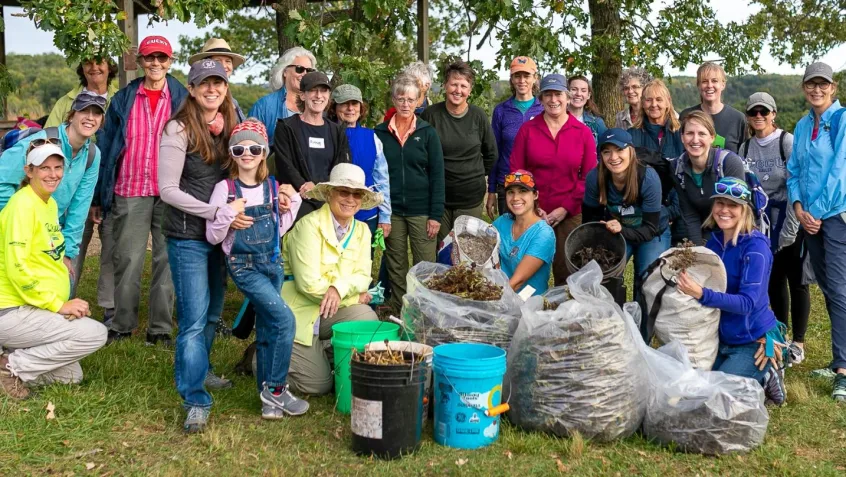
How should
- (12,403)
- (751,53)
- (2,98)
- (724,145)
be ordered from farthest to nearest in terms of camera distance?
(751,53) < (2,98) < (724,145) < (12,403)

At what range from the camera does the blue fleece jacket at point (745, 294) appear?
406cm

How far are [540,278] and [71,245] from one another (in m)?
2.82

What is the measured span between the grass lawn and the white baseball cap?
1.22 meters

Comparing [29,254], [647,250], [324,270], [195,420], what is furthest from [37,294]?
[647,250]

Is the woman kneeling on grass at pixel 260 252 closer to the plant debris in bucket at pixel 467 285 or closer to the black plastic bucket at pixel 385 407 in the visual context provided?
the black plastic bucket at pixel 385 407

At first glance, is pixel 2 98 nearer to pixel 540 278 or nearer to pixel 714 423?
pixel 540 278

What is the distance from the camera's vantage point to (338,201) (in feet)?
14.0

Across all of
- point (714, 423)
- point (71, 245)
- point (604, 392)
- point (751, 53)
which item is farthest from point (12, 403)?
point (751, 53)

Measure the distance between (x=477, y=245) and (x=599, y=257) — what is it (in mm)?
744

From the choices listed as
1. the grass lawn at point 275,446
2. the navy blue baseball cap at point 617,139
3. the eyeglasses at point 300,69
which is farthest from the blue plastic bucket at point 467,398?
the eyeglasses at point 300,69

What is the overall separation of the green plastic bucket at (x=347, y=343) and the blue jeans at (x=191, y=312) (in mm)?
685

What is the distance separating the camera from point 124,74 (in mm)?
6898

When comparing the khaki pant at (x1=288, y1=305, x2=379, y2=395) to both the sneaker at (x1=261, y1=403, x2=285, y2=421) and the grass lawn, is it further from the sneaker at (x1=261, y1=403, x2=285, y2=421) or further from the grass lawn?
the sneaker at (x1=261, y1=403, x2=285, y2=421)

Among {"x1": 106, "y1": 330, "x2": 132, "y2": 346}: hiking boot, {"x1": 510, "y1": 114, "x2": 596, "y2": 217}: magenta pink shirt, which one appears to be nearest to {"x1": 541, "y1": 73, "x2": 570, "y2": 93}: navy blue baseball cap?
{"x1": 510, "y1": 114, "x2": 596, "y2": 217}: magenta pink shirt
